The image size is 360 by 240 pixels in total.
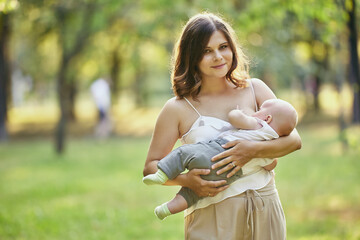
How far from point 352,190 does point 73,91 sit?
1658 cm

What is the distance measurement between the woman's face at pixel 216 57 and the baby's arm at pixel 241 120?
245 millimetres

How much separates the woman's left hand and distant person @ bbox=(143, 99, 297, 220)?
32 mm

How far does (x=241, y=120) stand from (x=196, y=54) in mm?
438

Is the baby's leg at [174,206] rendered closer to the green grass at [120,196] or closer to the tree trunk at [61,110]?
the green grass at [120,196]

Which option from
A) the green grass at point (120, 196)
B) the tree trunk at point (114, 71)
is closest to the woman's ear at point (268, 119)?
the green grass at point (120, 196)

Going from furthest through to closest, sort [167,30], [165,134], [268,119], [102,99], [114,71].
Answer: [114,71], [102,99], [167,30], [165,134], [268,119]

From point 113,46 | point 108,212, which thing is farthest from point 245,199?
point 113,46

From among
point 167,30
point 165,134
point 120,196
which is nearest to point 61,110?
point 167,30

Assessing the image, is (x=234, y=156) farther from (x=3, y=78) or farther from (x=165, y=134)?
(x=3, y=78)

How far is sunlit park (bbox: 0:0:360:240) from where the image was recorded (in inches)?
215

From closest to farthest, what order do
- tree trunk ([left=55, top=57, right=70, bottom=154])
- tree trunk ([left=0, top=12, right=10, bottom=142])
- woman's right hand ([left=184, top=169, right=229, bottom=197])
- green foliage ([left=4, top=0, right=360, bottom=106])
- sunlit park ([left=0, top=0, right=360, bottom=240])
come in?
woman's right hand ([left=184, top=169, right=229, bottom=197]) → sunlit park ([left=0, top=0, right=360, bottom=240]) → green foliage ([left=4, top=0, right=360, bottom=106]) → tree trunk ([left=55, top=57, right=70, bottom=154]) → tree trunk ([left=0, top=12, right=10, bottom=142])

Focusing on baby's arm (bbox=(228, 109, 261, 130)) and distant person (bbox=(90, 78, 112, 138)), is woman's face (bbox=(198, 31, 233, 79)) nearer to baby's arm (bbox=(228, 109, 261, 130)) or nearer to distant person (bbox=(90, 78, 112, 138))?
baby's arm (bbox=(228, 109, 261, 130))

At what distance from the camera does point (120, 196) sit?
730 cm

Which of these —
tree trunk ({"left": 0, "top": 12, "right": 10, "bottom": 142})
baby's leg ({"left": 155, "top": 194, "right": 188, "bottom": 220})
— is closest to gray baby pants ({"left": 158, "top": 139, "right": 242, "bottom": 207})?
baby's leg ({"left": 155, "top": 194, "right": 188, "bottom": 220})
